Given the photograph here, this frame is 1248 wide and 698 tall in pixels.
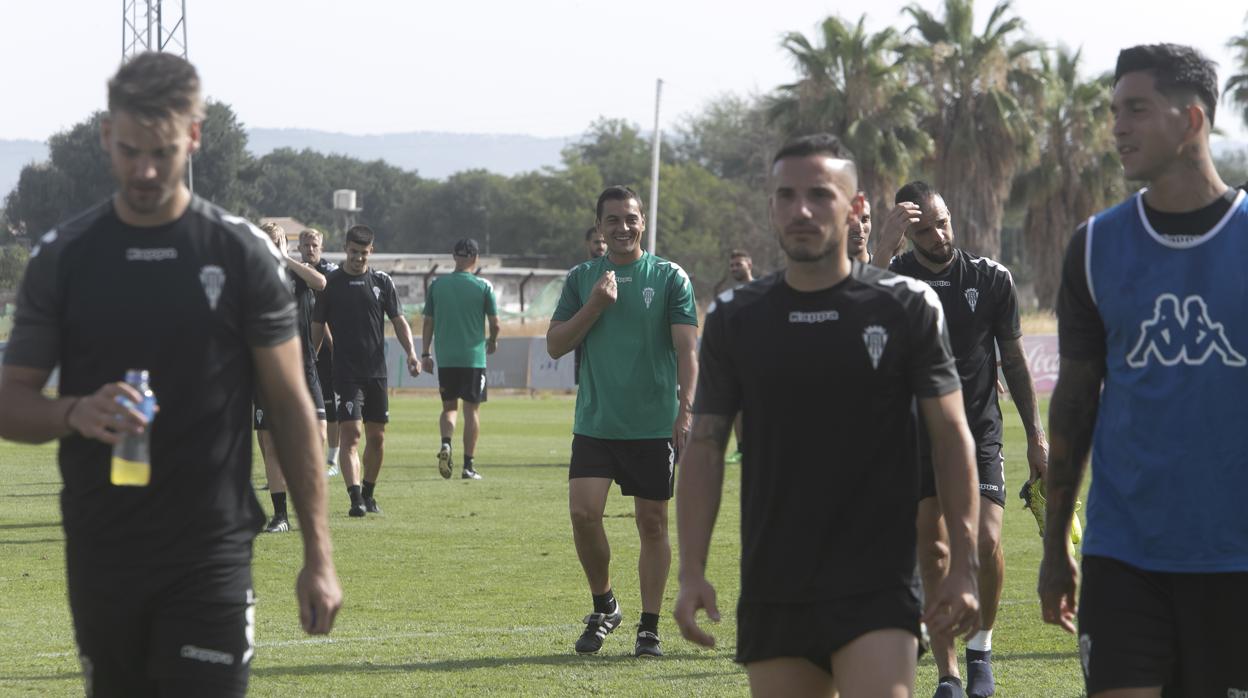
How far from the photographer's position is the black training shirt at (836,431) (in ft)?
16.2

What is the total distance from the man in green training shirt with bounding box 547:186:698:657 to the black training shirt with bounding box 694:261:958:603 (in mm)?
4263

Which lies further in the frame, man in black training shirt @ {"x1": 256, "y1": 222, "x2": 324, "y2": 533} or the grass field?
man in black training shirt @ {"x1": 256, "y1": 222, "x2": 324, "y2": 533}

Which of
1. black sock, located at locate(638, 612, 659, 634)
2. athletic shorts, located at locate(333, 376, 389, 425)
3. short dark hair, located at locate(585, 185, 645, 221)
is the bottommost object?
black sock, located at locate(638, 612, 659, 634)

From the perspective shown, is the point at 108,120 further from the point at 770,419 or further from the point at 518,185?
the point at 518,185

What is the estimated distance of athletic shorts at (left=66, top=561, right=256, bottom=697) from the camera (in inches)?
173

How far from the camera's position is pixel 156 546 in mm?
4402

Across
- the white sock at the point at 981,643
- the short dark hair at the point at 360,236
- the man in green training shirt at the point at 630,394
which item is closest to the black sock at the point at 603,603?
the man in green training shirt at the point at 630,394

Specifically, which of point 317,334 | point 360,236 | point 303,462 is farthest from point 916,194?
point 317,334

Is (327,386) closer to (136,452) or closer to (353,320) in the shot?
(353,320)

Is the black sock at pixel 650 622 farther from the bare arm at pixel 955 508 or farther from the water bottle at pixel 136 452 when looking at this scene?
the water bottle at pixel 136 452

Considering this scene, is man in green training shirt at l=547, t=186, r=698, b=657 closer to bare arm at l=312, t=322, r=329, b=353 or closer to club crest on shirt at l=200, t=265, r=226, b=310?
club crest on shirt at l=200, t=265, r=226, b=310

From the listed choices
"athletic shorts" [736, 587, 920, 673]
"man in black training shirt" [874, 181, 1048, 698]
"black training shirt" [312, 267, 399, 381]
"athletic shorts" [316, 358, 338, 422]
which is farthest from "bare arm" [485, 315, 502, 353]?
"athletic shorts" [736, 587, 920, 673]

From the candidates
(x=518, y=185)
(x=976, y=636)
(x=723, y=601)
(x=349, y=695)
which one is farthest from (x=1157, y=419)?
(x=518, y=185)

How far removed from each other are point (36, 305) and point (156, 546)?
659mm
